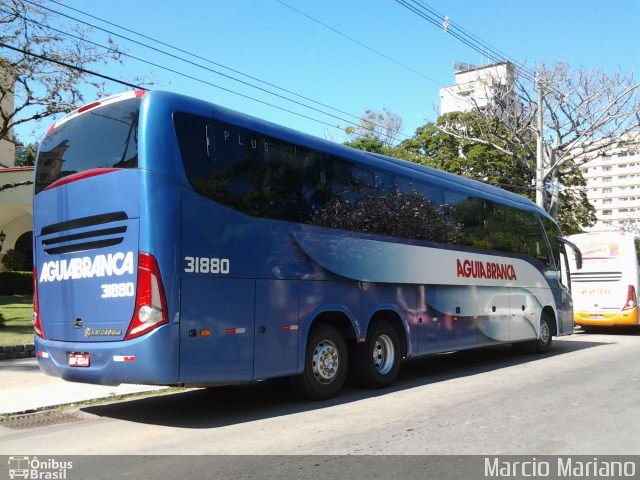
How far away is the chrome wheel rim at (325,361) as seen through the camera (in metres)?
7.92

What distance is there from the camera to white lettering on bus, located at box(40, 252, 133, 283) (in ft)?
21.0

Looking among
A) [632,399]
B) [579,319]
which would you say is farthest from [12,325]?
[579,319]

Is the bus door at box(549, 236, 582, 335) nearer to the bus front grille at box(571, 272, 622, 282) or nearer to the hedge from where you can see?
the bus front grille at box(571, 272, 622, 282)

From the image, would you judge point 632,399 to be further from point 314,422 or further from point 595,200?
point 595,200

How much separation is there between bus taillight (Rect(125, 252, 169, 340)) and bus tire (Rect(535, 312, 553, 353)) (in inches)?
403

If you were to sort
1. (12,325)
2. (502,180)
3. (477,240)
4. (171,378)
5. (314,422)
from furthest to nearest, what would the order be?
(502,180), (12,325), (477,240), (314,422), (171,378)

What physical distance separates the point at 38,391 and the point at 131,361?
11.8ft

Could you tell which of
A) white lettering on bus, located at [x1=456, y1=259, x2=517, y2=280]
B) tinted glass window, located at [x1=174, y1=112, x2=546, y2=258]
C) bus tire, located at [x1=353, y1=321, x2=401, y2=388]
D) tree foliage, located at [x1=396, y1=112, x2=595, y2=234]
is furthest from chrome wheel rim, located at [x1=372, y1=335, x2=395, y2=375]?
tree foliage, located at [x1=396, y1=112, x2=595, y2=234]

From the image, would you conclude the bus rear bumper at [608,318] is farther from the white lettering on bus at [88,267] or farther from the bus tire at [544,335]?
the white lettering on bus at [88,267]

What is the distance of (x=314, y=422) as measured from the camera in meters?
6.74

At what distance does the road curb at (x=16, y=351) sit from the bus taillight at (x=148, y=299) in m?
7.00

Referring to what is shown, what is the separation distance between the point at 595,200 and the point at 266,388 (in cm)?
12225

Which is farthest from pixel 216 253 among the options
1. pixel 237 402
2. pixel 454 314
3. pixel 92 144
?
pixel 454 314

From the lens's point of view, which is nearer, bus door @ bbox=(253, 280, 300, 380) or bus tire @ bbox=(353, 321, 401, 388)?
bus door @ bbox=(253, 280, 300, 380)
